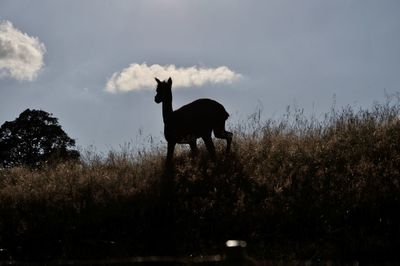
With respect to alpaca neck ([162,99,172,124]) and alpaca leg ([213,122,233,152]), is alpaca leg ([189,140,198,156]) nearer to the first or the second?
alpaca leg ([213,122,233,152])

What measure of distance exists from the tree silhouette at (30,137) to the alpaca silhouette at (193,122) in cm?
1164

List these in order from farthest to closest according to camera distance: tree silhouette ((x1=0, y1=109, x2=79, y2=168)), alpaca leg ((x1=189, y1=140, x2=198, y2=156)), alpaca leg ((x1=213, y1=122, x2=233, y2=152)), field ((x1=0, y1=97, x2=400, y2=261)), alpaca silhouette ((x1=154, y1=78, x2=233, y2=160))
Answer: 1. tree silhouette ((x1=0, y1=109, x2=79, y2=168))
2. alpaca leg ((x1=189, y1=140, x2=198, y2=156))
3. alpaca leg ((x1=213, y1=122, x2=233, y2=152))
4. alpaca silhouette ((x1=154, y1=78, x2=233, y2=160))
5. field ((x1=0, y1=97, x2=400, y2=261))

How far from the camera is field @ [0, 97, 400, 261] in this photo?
9773mm

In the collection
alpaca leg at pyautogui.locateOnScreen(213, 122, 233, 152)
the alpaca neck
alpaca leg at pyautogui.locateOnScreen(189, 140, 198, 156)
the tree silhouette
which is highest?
the tree silhouette

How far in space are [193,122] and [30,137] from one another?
14.2 m

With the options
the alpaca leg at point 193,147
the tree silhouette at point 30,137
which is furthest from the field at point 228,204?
the tree silhouette at point 30,137

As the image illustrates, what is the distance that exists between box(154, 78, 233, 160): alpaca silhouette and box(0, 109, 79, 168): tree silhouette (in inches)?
458

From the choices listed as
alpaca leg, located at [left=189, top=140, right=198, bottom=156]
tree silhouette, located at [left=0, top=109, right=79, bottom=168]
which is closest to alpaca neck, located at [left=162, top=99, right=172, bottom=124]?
alpaca leg, located at [left=189, top=140, right=198, bottom=156]

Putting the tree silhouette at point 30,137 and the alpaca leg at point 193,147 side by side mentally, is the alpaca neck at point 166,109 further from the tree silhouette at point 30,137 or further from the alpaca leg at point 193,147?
the tree silhouette at point 30,137

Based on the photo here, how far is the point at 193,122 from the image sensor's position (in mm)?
13391

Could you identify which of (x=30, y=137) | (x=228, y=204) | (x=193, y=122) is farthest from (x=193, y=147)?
(x=30, y=137)

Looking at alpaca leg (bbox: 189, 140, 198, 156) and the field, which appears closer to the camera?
the field

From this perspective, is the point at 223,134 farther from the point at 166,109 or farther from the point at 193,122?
the point at 166,109

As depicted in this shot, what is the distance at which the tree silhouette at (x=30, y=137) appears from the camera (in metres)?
24.8
